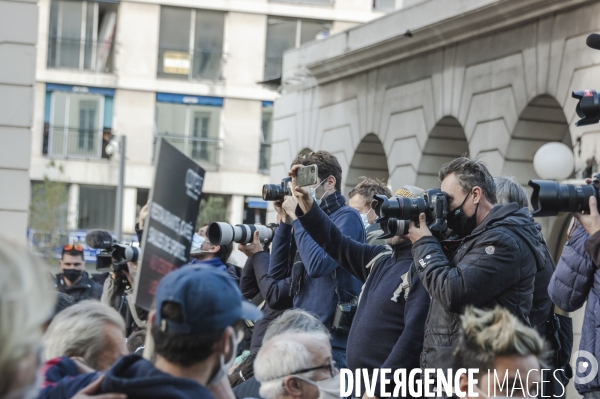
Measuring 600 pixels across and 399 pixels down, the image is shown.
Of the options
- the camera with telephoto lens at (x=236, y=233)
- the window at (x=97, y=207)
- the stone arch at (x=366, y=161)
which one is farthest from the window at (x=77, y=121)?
the camera with telephoto lens at (x=236, y=233)

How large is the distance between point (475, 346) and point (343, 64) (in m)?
15.9

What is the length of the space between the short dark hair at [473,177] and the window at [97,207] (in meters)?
33.2

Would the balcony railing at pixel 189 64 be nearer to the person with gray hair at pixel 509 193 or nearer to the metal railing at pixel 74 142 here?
the metal railing at pixel 74 142

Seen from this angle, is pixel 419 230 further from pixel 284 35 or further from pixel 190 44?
pixel 284 35

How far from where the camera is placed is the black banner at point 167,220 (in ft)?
14.0

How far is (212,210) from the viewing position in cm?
3662

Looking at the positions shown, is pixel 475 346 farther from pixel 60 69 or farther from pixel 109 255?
pixel 60 69

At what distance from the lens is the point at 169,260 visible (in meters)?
4.36

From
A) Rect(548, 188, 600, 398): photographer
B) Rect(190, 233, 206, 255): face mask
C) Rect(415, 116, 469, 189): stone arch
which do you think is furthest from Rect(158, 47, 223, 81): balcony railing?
Rect(548, 188, 600, 398): photographer

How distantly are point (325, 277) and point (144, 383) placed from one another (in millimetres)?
3932

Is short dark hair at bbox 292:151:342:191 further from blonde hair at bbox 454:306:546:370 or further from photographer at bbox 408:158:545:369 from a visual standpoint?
blonde hair at bbox 454:306:546:370

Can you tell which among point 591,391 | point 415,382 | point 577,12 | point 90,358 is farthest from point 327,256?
point 577,12

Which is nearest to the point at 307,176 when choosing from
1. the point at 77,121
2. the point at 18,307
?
the point at 18,307

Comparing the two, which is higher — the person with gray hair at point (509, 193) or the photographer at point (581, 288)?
the person with gray hair at point (509, 193)
